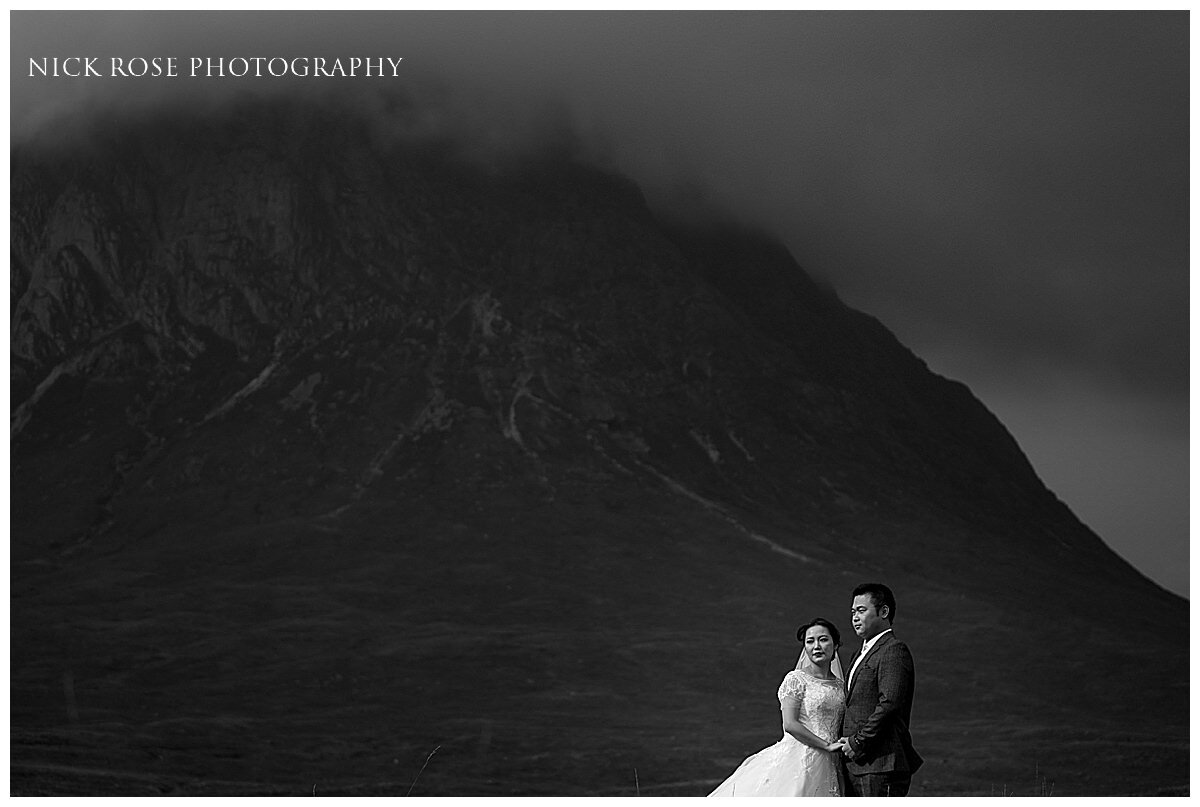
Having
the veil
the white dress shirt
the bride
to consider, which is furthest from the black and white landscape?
the white dress shirt

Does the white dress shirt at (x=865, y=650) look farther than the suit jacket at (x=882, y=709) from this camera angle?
Yes

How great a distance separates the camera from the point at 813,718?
653 centimetres

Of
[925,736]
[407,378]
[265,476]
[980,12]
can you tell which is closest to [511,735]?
[925,736]

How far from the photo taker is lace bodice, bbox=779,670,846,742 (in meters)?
6.47

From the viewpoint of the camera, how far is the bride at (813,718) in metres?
6.42

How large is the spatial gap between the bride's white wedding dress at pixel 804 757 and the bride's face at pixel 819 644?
0.12 meters

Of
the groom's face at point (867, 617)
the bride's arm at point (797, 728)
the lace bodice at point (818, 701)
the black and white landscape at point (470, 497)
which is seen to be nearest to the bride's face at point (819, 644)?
the lace bodice at point (818, 701)

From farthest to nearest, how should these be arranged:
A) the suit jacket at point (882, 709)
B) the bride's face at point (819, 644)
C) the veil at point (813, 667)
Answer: the veil at point (813, 667) < the bride's face at point (819, 644) < the suit jacket at point (882, 709)

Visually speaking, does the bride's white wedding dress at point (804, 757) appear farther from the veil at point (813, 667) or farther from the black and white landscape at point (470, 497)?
the black and white landscape at point (470, 497)

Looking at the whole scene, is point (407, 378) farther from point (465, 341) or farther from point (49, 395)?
point (49, 395)

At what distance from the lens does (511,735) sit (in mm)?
Result: 32469

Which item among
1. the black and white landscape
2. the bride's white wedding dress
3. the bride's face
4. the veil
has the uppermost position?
the black and white landscape

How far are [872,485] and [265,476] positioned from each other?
17.0m

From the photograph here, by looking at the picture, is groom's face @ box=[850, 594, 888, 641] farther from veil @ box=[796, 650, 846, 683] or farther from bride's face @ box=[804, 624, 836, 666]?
veil @ box=[796, 650, 846, 683]
